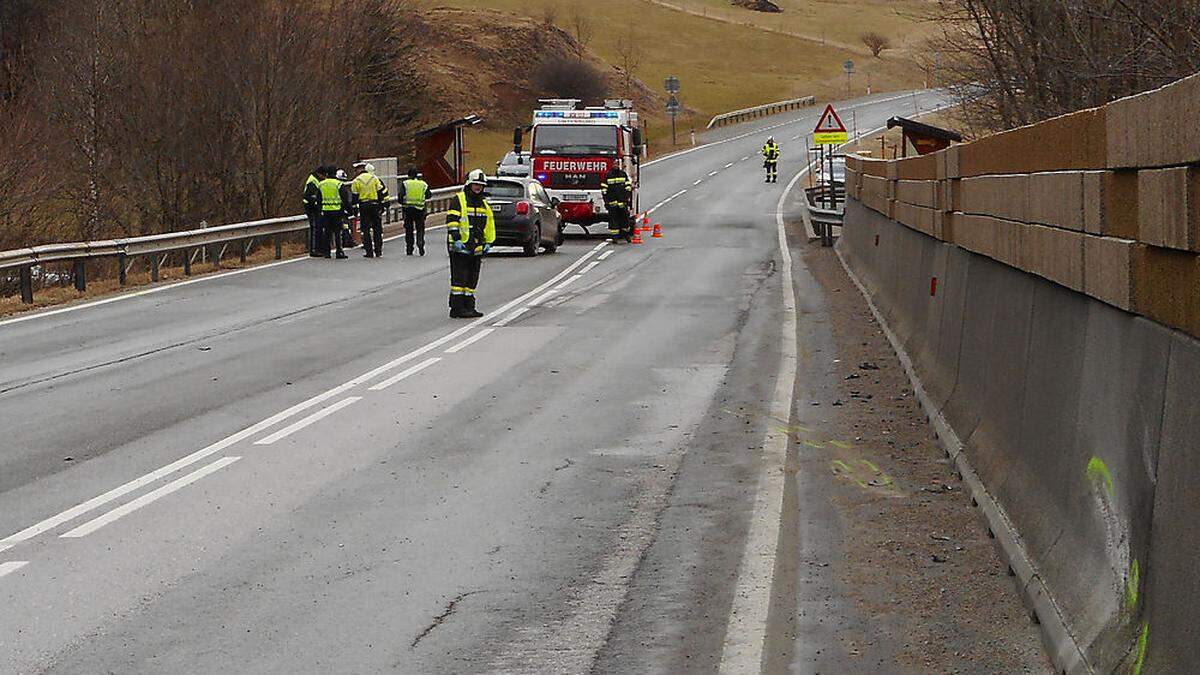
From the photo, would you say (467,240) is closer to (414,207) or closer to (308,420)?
(308,420)

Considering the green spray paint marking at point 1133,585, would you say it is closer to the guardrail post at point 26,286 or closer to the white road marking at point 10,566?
the white road marking at point 10,566

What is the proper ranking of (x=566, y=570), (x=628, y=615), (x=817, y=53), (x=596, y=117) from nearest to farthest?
(x=628, y=615), (x=566, y=570), (x=596, y=117), (x=817, y=53)

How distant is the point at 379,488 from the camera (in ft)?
32.1

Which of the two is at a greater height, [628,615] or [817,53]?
[817,53]

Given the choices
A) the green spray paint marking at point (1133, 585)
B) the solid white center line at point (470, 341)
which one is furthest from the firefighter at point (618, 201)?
the green spray paint marking at point (1133, 585)

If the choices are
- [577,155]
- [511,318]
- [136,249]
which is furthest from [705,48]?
[511,318]

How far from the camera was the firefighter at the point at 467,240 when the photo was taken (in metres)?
20.5

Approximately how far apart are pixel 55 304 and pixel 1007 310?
56.3 ft

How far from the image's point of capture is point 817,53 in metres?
141

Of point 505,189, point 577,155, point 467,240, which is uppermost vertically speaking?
point 577,155

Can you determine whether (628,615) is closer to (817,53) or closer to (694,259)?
(694,259)

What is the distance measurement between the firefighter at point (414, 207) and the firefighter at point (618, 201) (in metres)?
4.41

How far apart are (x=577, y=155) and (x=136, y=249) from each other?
1444 cm

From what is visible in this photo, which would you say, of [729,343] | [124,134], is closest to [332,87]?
[124,134]
